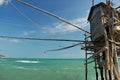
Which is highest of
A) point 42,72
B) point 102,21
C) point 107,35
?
point 102,21

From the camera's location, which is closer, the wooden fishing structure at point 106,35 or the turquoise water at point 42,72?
the wooden fishing structure at point 106,35

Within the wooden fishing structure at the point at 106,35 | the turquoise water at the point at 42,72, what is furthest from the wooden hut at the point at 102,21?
the turquoise water at the point at 42,72

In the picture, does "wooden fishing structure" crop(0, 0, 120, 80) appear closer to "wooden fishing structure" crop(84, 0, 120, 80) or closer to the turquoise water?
"wooden fishing structure" crop(84, 0, 120, 80)

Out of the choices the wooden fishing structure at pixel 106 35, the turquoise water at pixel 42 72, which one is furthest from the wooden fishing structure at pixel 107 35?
the turquoise water at pixel 42 72

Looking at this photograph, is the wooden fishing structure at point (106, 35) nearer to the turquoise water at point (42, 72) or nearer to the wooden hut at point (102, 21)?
the wooden hut at point (102, 21)

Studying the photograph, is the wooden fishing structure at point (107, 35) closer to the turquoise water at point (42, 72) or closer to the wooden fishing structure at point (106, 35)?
the wooden fishing structure at point (106, 35)

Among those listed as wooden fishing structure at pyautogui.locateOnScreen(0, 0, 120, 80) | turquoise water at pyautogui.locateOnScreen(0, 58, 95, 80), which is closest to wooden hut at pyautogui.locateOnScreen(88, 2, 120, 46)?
wooden fishing structure at pyautogui.locateOnScreen(0, 0, 120, 80)

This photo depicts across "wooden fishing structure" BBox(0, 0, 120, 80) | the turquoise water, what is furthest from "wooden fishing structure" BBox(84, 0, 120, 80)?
the turquoise water

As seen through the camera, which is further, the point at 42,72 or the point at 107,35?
the point at 42,72

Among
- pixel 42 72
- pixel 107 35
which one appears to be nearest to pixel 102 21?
pixel 107 35

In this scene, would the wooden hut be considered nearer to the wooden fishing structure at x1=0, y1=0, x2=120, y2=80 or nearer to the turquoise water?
the wooden fishing structure at x1=0, y1=0, x2=120, y2=80

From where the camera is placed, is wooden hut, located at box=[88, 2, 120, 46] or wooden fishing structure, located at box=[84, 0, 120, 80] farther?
wooden hut, located at box=[88, 2, 120, 46]

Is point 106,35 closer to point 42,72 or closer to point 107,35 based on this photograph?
point 107,35

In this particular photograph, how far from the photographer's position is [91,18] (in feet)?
55.7
